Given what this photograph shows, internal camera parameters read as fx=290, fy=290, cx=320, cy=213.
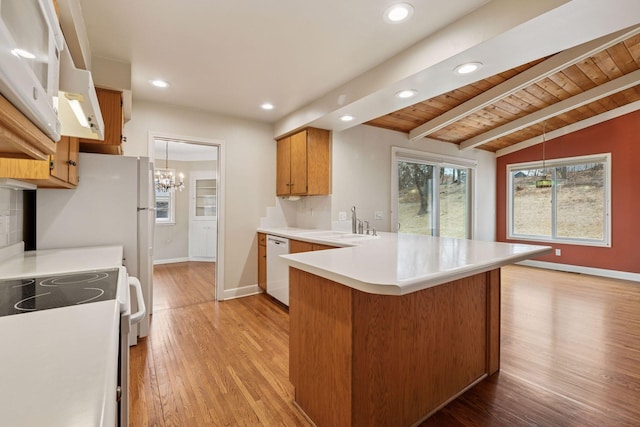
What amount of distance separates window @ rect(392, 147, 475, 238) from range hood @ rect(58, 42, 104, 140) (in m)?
3.67

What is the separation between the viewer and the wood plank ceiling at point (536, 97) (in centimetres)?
304

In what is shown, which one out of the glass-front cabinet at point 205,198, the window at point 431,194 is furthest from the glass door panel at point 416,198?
the glass-front cabinet at point 205,198

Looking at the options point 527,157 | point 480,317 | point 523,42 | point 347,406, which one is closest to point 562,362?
point 480,317

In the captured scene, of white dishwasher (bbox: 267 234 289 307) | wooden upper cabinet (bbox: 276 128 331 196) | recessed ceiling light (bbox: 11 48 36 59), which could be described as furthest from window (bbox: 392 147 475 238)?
recessed ceiling light (bbox: 11 48 36 59)

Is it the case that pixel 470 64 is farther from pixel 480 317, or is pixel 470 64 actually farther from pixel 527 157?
pixel 527 157

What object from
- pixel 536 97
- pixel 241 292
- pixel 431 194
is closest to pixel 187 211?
pixel 241 292

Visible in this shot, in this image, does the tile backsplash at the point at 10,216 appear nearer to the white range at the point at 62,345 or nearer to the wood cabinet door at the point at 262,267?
the white range at the point at 62,345

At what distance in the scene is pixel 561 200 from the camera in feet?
18.4

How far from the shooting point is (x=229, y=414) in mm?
1693

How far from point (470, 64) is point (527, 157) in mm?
5035

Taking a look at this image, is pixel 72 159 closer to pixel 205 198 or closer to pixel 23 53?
pixel 23 53

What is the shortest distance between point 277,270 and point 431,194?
3124 mm

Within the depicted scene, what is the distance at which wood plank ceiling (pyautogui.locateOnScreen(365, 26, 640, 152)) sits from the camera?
3037 millimetres

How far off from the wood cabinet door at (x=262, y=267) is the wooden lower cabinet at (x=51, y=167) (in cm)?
217
